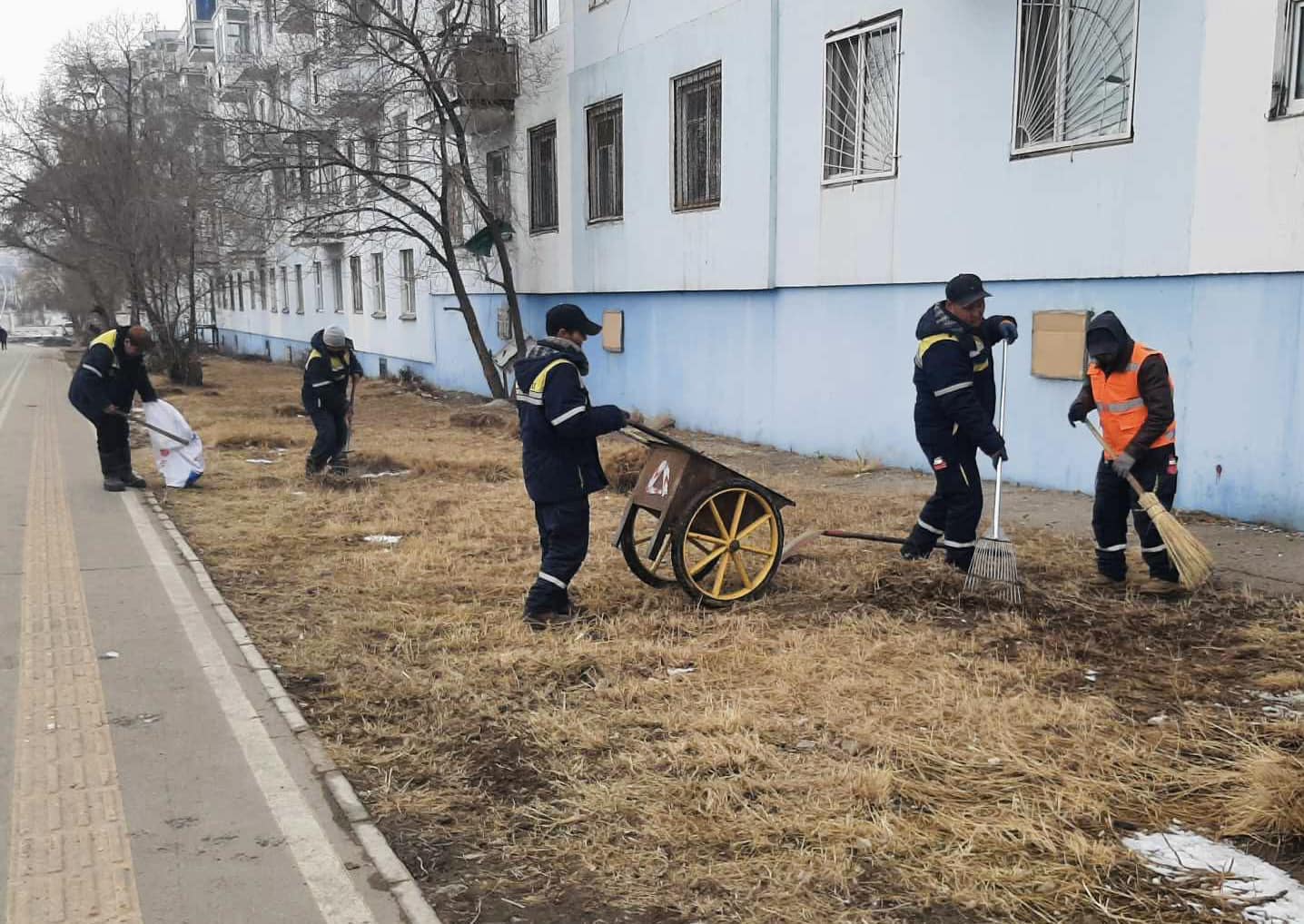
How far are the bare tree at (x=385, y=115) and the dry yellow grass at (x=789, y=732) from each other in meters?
11.9

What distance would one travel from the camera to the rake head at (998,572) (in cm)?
636

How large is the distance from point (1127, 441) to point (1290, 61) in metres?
3.40

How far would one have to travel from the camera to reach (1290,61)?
26.0ft

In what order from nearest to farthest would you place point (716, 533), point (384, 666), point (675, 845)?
point (675, 845)
point (384, 666)
point (716, 533)

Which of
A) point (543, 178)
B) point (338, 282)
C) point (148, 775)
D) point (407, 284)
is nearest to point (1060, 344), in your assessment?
point (148, 775)

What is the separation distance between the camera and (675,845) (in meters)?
3.70

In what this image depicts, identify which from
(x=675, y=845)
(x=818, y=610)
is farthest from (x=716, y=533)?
(x=675, y=845)

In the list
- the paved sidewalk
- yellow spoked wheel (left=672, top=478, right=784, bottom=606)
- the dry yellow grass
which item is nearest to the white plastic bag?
the paved sidewalk

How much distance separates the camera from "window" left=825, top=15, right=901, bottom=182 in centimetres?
1159

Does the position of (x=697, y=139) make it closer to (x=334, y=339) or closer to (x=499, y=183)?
(x=334, y=339)

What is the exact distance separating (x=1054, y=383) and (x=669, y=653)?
18.8 feet

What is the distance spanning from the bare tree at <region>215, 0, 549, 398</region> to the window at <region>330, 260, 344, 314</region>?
11.5 m

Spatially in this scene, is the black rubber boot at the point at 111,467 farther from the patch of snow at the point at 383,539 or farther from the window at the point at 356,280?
the window at the point at 356,280

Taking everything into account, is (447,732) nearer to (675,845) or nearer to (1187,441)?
(675,845)
